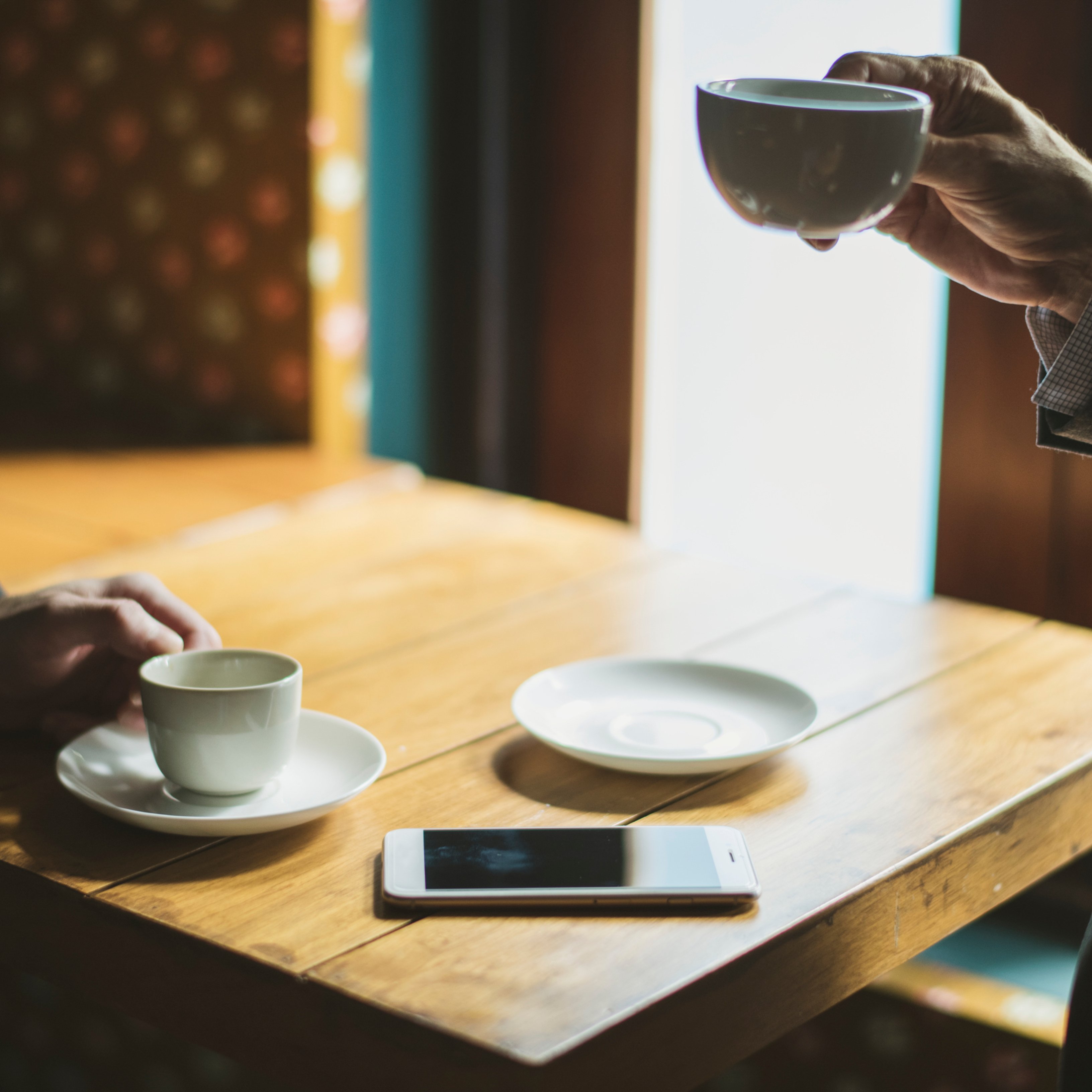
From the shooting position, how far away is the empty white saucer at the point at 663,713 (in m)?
0.91

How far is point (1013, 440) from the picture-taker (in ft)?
5.27

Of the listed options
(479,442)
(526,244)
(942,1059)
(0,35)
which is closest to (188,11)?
(0,35)

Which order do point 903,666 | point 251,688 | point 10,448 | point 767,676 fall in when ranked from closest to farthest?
point 251,688 → point 767,676 → point 903,666 → point 10,448

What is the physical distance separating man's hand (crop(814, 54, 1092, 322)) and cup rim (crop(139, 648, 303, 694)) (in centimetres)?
45

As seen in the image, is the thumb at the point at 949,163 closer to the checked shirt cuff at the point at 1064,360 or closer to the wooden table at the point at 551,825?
the checked shirt cuff at the point at 1064,360

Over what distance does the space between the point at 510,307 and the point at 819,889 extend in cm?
150

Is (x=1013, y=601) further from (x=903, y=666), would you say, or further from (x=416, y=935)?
(x=416, y=935)

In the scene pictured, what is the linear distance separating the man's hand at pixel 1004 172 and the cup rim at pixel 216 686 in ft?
1.46

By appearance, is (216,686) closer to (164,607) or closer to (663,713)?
(164,607)

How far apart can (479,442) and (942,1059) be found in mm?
1130

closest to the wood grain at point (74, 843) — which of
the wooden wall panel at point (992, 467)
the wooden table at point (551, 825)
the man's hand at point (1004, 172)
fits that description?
the wooden table at point (551, 825)

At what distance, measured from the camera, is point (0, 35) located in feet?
7.50

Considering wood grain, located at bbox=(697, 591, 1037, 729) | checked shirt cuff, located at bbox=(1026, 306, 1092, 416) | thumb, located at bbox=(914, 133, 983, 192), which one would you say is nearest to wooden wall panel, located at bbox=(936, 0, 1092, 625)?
wood grain, located at bbox=(697, 591, 1037, 729)

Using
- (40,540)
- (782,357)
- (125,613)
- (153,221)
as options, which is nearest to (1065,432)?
(125,613)
